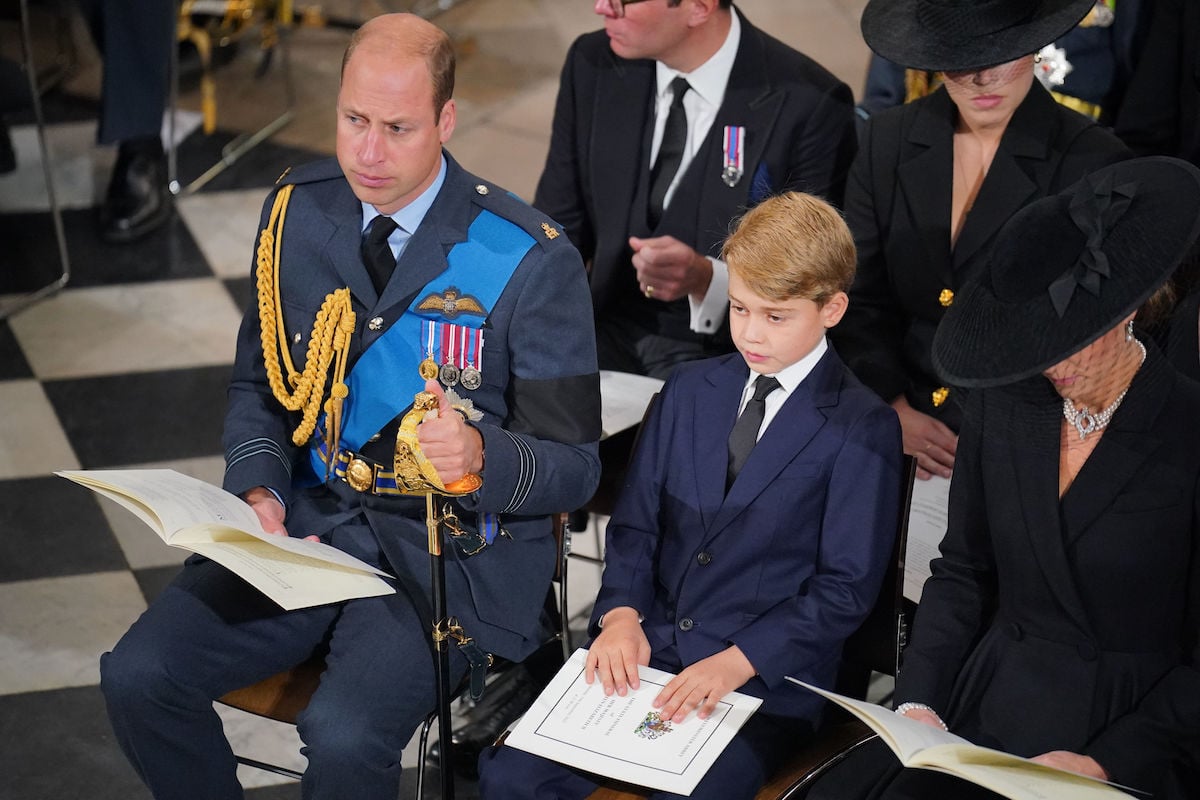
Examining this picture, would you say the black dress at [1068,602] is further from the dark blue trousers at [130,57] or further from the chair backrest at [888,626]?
the dark blue trousers at [130,57]

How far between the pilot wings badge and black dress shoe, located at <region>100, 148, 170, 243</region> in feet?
8.98

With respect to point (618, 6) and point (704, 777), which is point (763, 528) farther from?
point (618, 6)

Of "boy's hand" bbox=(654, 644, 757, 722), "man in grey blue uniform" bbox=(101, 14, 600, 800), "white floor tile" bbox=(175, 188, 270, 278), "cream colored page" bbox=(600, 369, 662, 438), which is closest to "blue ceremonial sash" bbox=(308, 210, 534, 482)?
"man in grey blue uniform" bbox=(101, 14, 600, 800)

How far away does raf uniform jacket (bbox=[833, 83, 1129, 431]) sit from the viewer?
2920 millimetres

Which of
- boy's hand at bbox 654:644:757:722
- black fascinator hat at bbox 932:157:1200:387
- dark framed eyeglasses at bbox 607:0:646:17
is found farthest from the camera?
dark framed eyeglasses at bbox 607:0:646:17

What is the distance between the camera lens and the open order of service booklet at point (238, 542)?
2.22 meters

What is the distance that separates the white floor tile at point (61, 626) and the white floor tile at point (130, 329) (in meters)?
0.97

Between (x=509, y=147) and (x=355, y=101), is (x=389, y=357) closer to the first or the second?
(x=355, y=101)

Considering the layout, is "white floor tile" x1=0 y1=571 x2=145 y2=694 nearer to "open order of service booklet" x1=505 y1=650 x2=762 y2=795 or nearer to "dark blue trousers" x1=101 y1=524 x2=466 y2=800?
"dark blue trousers" x1=101 y1=524 x2=466 y2=800

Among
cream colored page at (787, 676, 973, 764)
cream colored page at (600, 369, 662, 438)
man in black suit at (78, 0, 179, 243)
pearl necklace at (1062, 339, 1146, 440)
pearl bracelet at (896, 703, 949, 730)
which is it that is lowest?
man in black suit at (78, 0, 179, 243)

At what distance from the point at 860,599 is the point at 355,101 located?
1.12m

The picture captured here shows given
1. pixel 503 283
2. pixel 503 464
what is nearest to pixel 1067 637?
pixel 503 464

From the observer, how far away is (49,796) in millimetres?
2916

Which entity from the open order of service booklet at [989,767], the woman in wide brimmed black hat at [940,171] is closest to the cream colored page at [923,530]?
the woman in wide brimmed black hat at [940,171]
